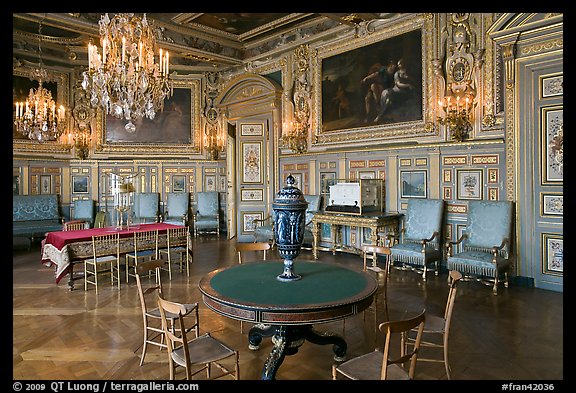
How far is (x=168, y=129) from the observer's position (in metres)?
11.6

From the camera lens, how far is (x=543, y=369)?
3145mm

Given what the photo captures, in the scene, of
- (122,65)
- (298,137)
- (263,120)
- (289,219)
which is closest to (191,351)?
(289,219)

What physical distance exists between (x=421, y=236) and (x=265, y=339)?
389 cm

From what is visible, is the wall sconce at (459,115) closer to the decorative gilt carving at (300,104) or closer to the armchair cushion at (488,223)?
the armchair cushion at (488,223)

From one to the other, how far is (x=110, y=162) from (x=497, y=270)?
10250 mm

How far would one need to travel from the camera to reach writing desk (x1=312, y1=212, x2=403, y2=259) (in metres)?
A: 6.82

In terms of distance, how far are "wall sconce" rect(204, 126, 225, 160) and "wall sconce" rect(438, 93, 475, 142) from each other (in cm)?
688

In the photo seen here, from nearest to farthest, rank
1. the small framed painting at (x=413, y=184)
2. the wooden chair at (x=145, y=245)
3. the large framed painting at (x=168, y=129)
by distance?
the wooden chair at (x=145, y=245) < the small framed painting at (x=413, y=184) < the large framed painting at (x=168, y=129)

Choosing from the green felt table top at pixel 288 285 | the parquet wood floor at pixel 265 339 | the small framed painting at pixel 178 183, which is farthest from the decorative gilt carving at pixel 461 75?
the small framed painting at pixel 178 183

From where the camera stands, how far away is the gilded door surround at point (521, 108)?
5523mm

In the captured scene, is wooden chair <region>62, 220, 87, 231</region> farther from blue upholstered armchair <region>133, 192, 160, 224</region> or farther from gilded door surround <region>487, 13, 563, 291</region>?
gilded door surround <region>487, 13, 563, 291</region>

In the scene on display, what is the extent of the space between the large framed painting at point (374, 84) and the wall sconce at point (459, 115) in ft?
2.17

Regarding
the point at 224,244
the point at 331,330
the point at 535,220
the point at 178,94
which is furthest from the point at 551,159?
the point at 178,94
